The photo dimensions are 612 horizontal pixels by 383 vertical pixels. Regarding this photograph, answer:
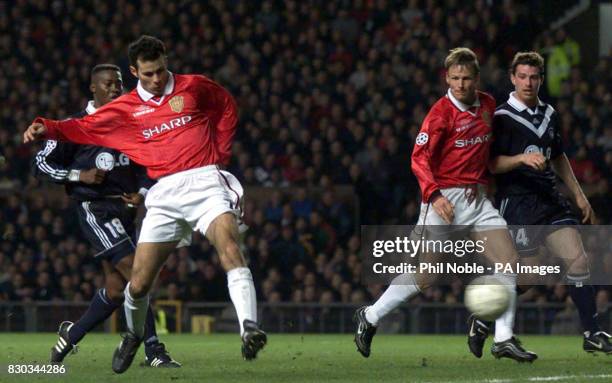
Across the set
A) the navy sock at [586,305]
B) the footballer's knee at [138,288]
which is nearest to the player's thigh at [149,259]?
the footballer's knee at [138,288]

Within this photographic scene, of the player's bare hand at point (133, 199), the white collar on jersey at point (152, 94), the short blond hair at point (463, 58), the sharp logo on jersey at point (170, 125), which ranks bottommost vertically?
the player's bare hand at point (133, 199)

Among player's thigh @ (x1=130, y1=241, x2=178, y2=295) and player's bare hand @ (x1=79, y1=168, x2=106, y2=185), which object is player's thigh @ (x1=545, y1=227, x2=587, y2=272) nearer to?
player's thigh @ (x1=130, y1=241, x2=178, y2=295)

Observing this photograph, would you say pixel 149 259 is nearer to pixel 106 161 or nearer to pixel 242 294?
pixel 242 294

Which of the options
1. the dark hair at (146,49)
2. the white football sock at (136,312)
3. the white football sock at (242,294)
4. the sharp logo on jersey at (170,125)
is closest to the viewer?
the white football sock at (242,294)

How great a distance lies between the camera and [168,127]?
8.70 meters

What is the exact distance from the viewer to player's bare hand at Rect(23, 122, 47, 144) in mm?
8641

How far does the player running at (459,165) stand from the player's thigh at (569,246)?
1.89 ft

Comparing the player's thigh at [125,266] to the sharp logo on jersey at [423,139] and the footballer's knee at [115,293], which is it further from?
the sharp logo on jersey at [423,139]

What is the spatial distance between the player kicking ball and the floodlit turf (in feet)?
1.19

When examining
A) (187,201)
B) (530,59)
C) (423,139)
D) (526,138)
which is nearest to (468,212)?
(423,139)

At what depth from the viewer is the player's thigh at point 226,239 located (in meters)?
8.09

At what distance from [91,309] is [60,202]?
29.5ft

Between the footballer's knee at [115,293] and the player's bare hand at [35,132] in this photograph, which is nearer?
the player's bare hand at [35,132]

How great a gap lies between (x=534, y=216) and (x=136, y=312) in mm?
3013
